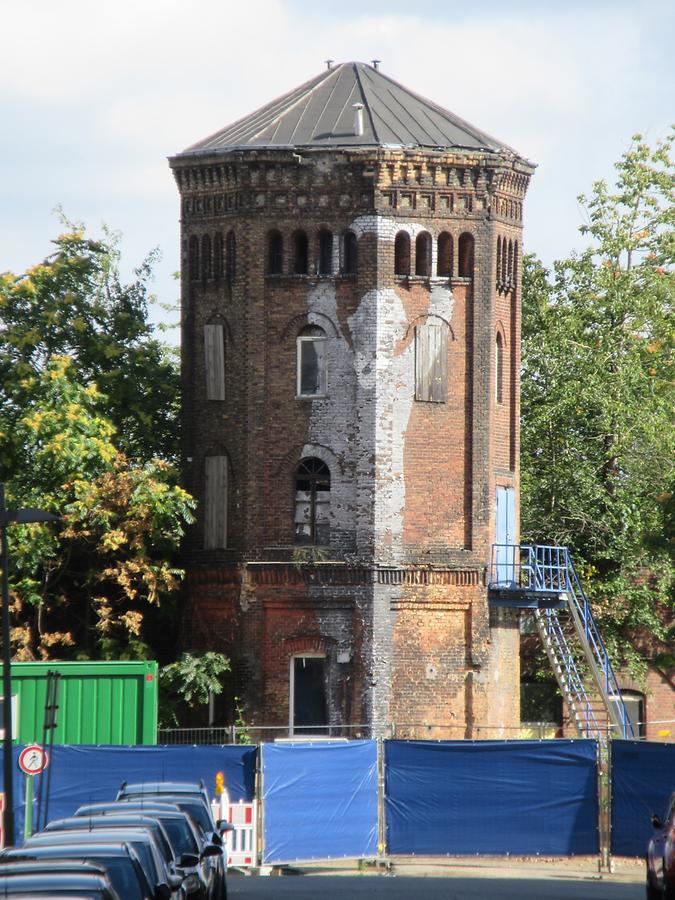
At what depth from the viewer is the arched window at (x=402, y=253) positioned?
1516 inches

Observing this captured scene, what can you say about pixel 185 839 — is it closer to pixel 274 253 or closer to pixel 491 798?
pixel 491 798

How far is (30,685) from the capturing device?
3225 cm

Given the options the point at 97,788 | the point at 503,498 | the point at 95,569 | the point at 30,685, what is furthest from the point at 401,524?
the point at 97,788

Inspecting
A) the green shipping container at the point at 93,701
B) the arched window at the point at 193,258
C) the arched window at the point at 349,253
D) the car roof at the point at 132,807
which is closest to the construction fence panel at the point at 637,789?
the green shipping container at the point at 93,701

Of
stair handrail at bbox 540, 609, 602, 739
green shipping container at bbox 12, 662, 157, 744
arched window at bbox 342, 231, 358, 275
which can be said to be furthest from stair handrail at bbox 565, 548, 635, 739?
green shipping container at bbox 12, 662, 157, 744

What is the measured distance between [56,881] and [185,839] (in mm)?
5693

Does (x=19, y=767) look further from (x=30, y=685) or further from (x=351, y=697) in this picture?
(x=351, y=697)

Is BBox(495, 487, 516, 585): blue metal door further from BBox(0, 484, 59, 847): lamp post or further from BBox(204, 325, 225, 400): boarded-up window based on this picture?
BBox(0, 484, 59, 847): lamp post

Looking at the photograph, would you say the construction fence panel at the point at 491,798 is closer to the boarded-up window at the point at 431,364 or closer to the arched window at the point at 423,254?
the boarded-up window at the point at 431,364

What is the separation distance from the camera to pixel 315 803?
93.4 feet

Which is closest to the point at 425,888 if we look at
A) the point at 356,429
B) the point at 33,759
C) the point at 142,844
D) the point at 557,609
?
the point at 33,759

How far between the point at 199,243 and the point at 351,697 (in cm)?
1011

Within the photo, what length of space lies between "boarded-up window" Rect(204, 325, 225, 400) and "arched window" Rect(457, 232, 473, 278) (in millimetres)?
5175

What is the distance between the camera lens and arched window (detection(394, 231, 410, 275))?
3850cm
